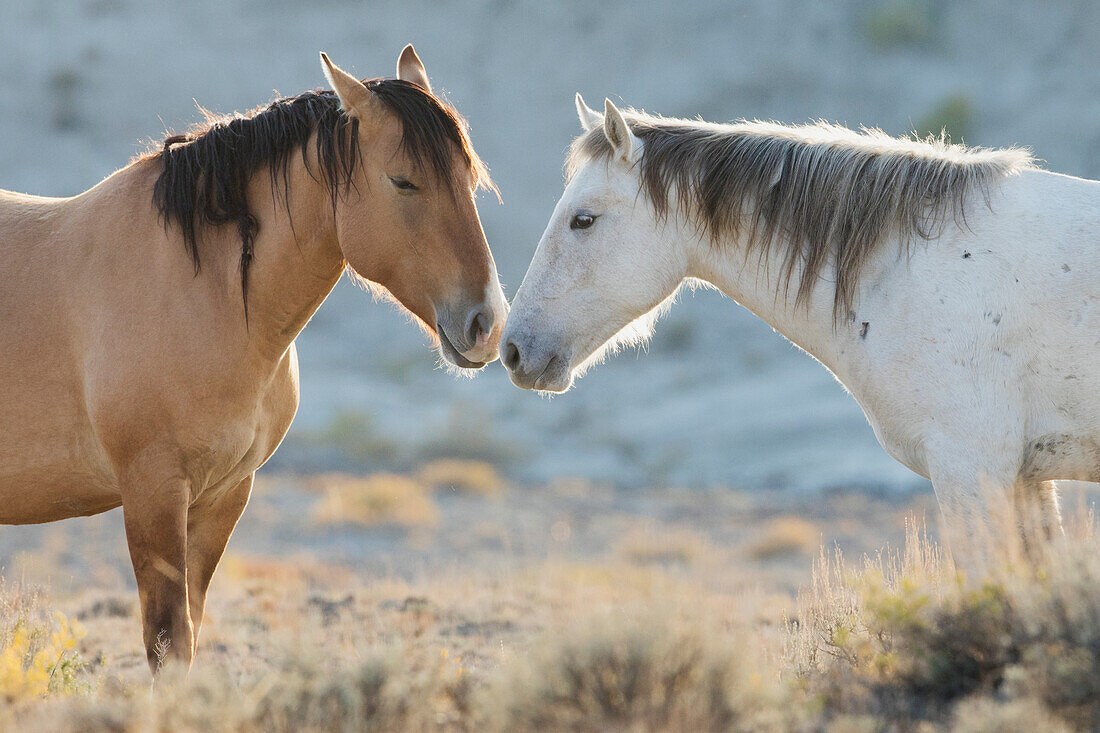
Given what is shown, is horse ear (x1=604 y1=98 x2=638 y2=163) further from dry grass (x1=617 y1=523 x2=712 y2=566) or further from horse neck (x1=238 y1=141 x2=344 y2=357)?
dry grass (x1=617 y1=523 x2=712 y2=566)

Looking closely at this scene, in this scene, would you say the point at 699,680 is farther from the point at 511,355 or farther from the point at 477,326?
the point at 511,355

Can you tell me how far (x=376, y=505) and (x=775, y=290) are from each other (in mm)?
14353

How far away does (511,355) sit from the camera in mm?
3604

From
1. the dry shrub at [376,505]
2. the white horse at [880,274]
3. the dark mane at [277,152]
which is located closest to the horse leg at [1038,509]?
the white horse at [880,274]

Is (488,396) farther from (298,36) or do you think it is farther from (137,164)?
(137,164)

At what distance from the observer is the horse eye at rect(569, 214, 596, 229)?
3.58 m

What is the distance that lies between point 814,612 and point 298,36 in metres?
27.8

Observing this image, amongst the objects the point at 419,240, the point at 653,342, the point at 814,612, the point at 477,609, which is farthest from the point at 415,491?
the point at 419,240

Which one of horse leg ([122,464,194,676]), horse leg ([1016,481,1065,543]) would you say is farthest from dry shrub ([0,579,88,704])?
horse leg ([1016,481,1065,543])

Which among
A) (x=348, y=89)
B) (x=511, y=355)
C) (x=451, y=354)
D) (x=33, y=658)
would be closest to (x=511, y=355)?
(x=511, y=355)

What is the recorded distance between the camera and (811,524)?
15477 mm

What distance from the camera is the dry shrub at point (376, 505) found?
15914 millimetres

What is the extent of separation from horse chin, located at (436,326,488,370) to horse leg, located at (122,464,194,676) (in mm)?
990

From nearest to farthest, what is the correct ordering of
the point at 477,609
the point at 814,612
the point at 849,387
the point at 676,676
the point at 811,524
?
the point at 676,676, the point at 849,387, the point at 814,612, the point at 477,609, the point at 811,524
